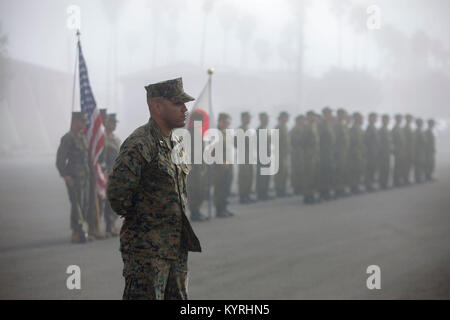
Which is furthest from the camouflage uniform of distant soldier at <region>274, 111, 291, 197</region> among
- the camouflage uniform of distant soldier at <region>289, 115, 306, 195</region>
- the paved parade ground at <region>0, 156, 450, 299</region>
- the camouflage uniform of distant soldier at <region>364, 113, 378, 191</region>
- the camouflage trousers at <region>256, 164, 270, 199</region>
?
the camouflage uniform of distant soldier at <region>364, 113, 378, 191</region>

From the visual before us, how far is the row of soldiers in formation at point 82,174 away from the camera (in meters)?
6.43

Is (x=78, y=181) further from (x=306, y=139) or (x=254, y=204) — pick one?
(x=306, y=139)

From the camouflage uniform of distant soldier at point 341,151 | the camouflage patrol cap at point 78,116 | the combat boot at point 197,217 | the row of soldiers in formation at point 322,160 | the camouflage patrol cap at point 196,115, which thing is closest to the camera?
the camouflage patrol cap at point 78,116

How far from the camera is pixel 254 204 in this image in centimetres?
1086

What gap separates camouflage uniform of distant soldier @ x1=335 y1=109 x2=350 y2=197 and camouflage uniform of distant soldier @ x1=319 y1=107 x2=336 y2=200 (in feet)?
1.07

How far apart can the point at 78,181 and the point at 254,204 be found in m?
5.14

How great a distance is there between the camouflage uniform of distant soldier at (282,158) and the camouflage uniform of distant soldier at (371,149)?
2435 mm

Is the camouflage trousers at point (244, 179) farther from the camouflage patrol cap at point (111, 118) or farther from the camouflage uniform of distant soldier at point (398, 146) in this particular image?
the camouflage uniform of distant soldier at point (398, 146)

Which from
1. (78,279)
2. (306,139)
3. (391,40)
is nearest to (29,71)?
(306,139)

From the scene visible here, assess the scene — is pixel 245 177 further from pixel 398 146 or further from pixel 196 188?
pixel 398 146

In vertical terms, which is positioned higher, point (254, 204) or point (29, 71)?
point (29, 71)

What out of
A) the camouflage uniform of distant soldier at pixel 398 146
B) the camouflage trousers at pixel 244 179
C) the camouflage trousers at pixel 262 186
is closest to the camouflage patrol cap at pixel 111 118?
the camouflage trousers at pixel 244 179

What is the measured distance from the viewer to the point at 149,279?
7.84 ft

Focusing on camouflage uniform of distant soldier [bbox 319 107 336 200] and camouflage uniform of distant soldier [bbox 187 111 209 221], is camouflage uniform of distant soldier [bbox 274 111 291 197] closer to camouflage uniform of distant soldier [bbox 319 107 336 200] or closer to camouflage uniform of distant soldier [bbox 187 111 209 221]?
camouflage uniform of distant soldier [bbox 319 107 336 200]
